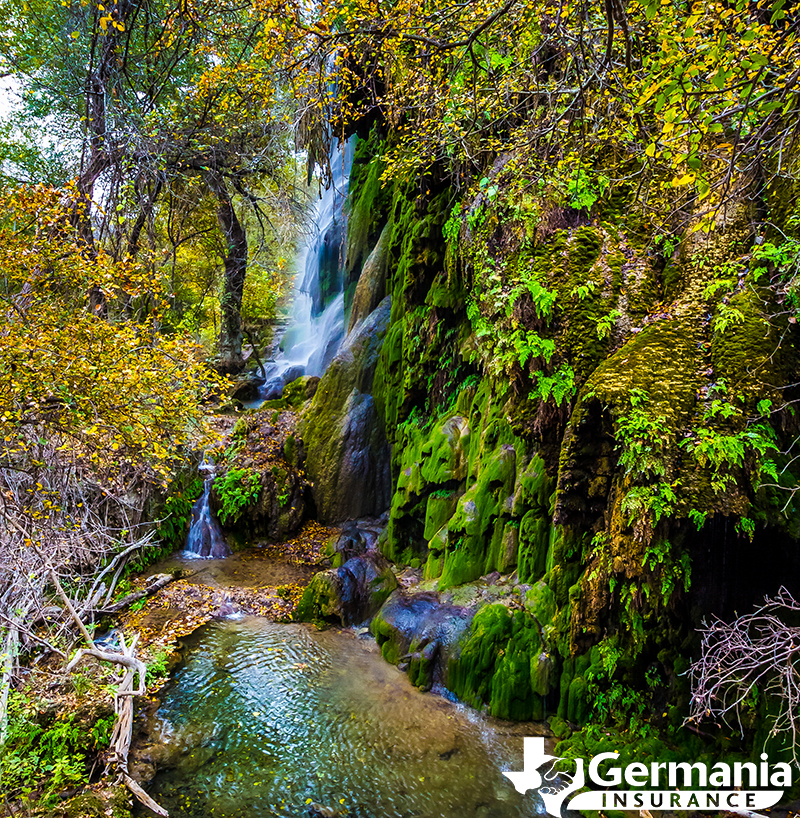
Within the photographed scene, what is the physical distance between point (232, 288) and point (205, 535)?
8405mm

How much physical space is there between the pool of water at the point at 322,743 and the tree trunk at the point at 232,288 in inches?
432

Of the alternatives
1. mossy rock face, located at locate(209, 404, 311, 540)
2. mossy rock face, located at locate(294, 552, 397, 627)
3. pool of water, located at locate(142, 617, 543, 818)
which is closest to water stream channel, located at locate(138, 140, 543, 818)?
pool of water, located at locate(142, 617, 543, 818)

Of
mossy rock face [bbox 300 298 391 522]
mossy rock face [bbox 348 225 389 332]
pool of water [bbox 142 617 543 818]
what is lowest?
pool of water [bbox 142 617 543 818]

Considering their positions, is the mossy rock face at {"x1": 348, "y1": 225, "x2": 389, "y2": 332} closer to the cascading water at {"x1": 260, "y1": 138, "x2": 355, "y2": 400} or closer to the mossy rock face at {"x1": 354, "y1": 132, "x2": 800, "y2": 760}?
the cascading water at {"x1": 260, "y1": 138, "x2": 355, "y2": 400}

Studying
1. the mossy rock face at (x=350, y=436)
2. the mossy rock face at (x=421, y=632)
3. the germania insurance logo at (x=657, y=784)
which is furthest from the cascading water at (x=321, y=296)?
the germania insurance logo at (x=657, y=784)

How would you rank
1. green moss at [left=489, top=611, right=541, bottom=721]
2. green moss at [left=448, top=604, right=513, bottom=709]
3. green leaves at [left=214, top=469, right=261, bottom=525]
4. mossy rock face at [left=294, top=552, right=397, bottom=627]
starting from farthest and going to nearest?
green leaves at [left=214, top=469, right=261, bottom=525], mossy rock face at [left=294, top=552, right=397, bottom=627], green moss at [left=448, top=604, right=513, bottom=709], green moss at [left=489, top=611, right=541, bottom=721]

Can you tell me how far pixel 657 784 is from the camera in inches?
160

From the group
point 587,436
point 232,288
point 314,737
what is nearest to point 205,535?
point 314,737

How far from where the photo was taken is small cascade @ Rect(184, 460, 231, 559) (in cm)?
996

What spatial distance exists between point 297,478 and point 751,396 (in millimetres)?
8941

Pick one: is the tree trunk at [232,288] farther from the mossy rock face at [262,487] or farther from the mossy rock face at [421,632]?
the mossy rock face at [421,632]

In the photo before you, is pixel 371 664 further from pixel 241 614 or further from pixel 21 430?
pixel 21 430

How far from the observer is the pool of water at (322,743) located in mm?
4211

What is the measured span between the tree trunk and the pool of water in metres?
11.0
